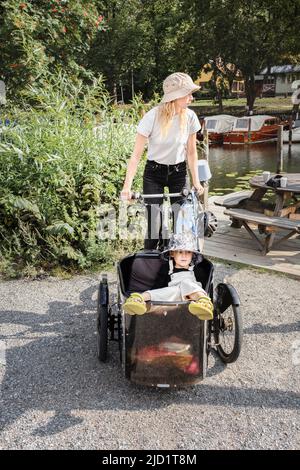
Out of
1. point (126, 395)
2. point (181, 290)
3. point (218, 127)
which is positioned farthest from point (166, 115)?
point (218, 127)

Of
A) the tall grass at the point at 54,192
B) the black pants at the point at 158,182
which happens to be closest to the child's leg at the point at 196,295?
the black pants at the point at 158,182

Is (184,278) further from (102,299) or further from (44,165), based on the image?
(44,165)

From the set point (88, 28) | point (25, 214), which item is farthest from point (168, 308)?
point (88, 28)

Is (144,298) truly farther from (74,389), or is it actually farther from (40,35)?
(40,35)

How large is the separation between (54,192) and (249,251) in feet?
9.68

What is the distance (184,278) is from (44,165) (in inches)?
125

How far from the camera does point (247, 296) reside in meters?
5.19

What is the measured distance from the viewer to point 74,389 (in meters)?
3.51

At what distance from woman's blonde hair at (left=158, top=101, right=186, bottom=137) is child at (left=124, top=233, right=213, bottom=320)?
105 centimetres

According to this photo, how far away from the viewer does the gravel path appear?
9.77 feet

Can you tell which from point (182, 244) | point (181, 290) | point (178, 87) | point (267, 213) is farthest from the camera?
point (267, 213)

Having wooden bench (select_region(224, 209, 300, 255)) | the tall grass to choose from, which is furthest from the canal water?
the tall grass

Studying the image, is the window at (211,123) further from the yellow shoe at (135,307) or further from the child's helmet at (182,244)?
the yellow shoe at (135,307)

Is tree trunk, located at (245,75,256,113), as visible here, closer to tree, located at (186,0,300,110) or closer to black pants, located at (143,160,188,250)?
tree, located at (186,0,300,110)
